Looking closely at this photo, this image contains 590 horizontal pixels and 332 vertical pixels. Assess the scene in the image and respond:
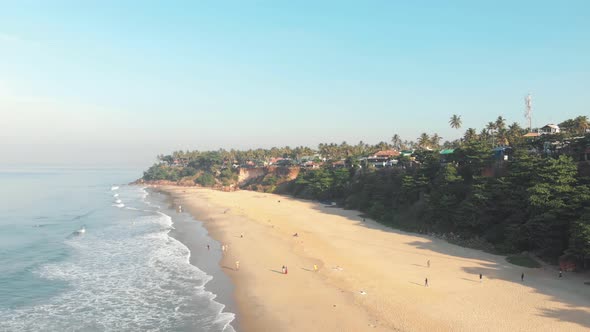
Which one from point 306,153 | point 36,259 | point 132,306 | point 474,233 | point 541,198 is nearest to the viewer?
point 132,306

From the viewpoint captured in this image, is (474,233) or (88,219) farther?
(88,219)

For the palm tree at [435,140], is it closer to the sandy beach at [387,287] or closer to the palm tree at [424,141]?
the palm tree at [424,141]

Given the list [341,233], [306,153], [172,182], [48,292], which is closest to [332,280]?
[341,233]

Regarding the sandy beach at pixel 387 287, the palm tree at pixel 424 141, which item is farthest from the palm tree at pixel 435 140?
the sandy beach at pixel 387 287

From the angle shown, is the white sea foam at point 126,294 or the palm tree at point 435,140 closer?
the white sea foam at point 126,294

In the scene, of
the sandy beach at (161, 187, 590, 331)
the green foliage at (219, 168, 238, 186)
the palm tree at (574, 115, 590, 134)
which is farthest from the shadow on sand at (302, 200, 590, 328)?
the green foliage at (219, 168, 238, 186)

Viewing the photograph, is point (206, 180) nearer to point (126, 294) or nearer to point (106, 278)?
point (106, 278)

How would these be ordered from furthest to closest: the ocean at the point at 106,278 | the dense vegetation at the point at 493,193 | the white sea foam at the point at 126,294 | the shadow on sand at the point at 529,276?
1. the dense vegetation at the point at 493,193
2. the ocean at the point at 106,278
3. the white sea foam at the point at 126,294
4. the shadow on sand at the point at 529,276

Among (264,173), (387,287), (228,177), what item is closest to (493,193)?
(387,287)

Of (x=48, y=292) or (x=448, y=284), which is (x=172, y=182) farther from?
(x=448, y=284)
